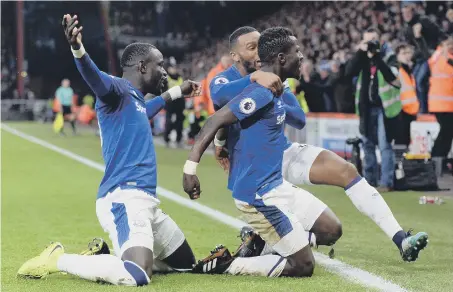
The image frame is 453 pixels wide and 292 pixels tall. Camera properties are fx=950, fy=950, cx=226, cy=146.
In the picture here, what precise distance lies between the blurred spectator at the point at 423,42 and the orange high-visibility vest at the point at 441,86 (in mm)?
1223

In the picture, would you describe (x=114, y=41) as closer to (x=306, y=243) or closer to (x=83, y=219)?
(x=83, y=219)

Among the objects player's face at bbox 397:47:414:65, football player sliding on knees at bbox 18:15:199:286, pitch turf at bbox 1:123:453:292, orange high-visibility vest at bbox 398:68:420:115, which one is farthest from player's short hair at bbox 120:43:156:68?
player's face at bbox 397:47:414:65

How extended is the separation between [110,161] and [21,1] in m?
46.2

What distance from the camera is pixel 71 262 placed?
6.46m

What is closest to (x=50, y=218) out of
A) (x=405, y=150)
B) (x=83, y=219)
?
(x=83, y=219)

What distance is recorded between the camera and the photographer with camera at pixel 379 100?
13.0 m

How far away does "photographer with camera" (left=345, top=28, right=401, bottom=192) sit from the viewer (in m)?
13.0

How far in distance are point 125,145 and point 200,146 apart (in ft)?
1.91

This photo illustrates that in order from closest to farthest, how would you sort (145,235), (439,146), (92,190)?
(145,235) < (92,190) < (439,146)

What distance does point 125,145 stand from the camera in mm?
6574

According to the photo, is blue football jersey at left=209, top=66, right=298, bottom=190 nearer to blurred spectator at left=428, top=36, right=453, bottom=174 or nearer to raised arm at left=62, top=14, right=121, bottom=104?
raised arm at left=62, top=14, right=121, bottom=104

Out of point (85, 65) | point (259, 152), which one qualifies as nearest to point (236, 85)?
point (259, 152)

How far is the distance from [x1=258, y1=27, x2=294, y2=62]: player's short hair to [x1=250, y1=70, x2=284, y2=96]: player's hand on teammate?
0.16m

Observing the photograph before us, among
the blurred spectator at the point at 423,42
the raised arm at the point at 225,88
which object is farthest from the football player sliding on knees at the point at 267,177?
the blurred spectator at the point at 423,42
